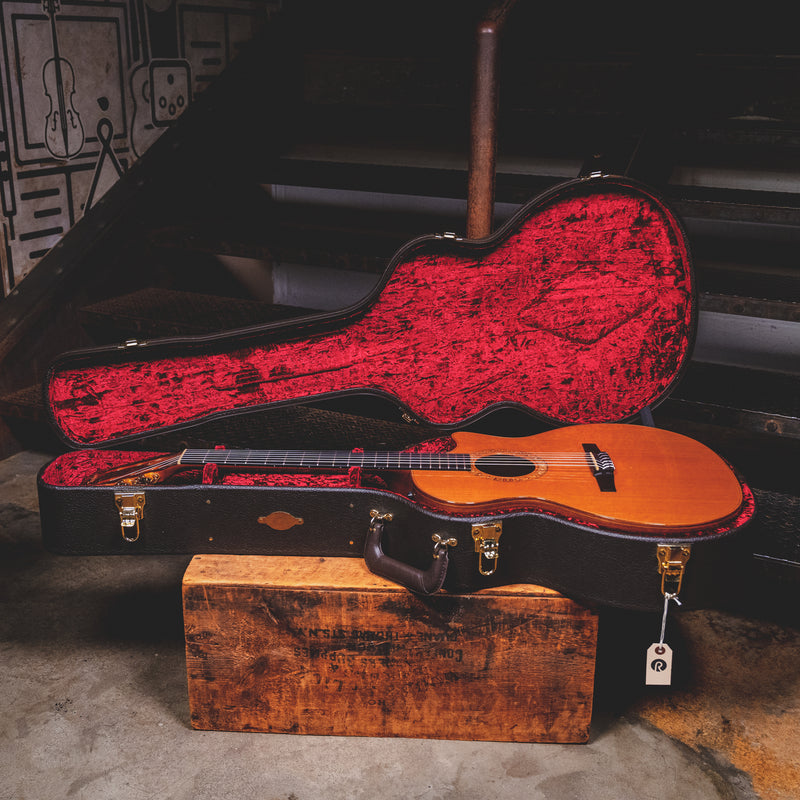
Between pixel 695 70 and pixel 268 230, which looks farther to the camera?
pixel 268 230

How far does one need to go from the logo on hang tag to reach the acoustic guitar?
0.22 metres

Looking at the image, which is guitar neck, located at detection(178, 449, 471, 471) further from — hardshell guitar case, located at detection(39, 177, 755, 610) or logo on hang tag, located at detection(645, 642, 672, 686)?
logo on hang tag, located at detection(645, 642, 672, 686)

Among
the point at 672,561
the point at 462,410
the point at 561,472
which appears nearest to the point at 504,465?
the point at 561,472

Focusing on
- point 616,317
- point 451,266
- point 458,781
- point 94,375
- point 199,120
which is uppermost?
point 199,120

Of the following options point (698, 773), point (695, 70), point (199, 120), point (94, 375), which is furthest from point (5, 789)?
point (695, 70)

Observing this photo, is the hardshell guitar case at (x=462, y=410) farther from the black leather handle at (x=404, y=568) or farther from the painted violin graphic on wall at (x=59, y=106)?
the painted violin graphic on wall at (x=59, y=106)

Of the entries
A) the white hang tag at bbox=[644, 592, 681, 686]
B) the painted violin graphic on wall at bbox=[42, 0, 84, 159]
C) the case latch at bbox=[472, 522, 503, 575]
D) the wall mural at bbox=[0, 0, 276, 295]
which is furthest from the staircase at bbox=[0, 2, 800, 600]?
the case latch at bbox=[472, 522, 503, 575]

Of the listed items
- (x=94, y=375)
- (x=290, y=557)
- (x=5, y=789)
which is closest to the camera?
(x=5, y=789)

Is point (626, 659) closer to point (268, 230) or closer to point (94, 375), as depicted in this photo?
point (94, 375)

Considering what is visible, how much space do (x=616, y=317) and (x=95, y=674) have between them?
4.22 ft

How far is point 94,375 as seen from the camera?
1569 millimetres

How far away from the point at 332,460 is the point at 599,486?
488 mm

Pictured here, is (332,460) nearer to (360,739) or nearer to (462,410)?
(462,410)

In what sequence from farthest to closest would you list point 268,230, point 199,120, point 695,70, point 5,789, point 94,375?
1. point 199,120
2. point 268,230
3. point 695,70
4. point 94,375
5. point 5,789
